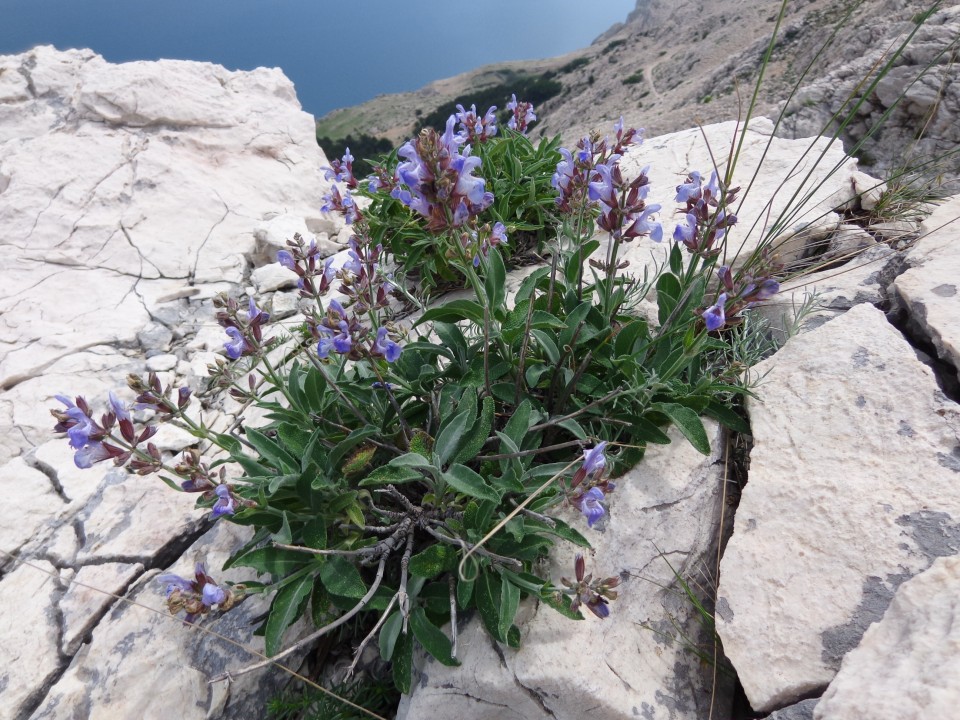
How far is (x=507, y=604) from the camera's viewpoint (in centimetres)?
191

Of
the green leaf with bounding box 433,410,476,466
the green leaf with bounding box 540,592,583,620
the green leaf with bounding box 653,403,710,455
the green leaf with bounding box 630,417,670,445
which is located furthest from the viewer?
the green leaf with bounding box 630,417,670,445

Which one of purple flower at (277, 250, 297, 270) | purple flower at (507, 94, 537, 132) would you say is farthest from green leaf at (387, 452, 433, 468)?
purple flower at (507, 94, 537, 132)

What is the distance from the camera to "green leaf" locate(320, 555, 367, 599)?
1992 millimetres

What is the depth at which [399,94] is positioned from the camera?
246 feet

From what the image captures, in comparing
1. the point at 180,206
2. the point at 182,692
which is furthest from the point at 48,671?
the point at 180,206

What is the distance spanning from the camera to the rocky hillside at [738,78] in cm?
548

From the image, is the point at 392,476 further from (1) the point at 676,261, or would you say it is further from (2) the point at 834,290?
(2) the point at 834,290

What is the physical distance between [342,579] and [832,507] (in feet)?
6.04

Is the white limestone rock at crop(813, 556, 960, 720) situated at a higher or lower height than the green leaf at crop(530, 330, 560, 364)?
lower

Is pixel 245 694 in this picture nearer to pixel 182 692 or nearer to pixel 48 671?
pixel 182 692

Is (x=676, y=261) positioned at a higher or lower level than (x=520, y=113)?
lower

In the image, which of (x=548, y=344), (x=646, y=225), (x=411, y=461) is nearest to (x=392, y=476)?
(x=411, y=461)

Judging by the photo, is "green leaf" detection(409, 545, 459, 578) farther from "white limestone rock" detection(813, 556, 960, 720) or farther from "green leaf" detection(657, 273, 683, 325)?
"green leaf" detection(657, 273, 683, 325)

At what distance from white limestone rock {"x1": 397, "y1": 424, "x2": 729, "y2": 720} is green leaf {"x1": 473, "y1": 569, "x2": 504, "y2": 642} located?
11cm
